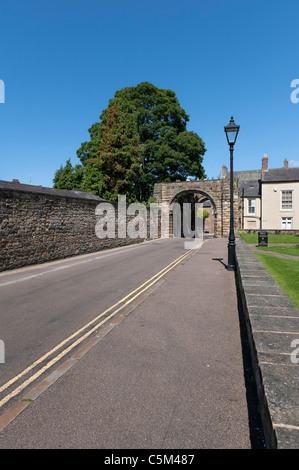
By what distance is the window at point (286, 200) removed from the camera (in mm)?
40344

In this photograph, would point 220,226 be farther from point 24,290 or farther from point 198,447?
point 198,447

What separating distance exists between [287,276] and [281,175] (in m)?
37.2

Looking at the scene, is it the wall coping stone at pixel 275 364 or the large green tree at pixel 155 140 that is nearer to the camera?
the wall coping stone at pixel 275 364

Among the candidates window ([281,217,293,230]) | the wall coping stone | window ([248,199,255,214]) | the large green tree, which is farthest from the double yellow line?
window ([248,199,255,214])

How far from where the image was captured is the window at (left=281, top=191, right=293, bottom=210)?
132 ft

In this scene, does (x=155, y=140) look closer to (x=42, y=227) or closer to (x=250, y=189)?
(x=250, y=189)

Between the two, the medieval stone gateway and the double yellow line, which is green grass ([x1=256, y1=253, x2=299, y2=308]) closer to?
the double yellow line

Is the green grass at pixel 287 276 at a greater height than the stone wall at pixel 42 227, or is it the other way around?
the stone wall at pixel 42 227

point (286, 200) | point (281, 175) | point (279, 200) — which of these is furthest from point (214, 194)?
point (281, 175)

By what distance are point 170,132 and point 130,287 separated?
3414 centimetres

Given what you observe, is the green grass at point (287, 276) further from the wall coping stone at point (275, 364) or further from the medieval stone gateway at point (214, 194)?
the medieval stone gateway at point (214, 194)

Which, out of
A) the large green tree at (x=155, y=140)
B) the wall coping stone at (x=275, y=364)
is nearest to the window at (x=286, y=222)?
the large green tree at (x=155, y=140)

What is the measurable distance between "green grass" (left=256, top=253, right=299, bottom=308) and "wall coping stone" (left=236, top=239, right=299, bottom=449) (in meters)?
1.54

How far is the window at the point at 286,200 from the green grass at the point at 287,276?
32167mm
